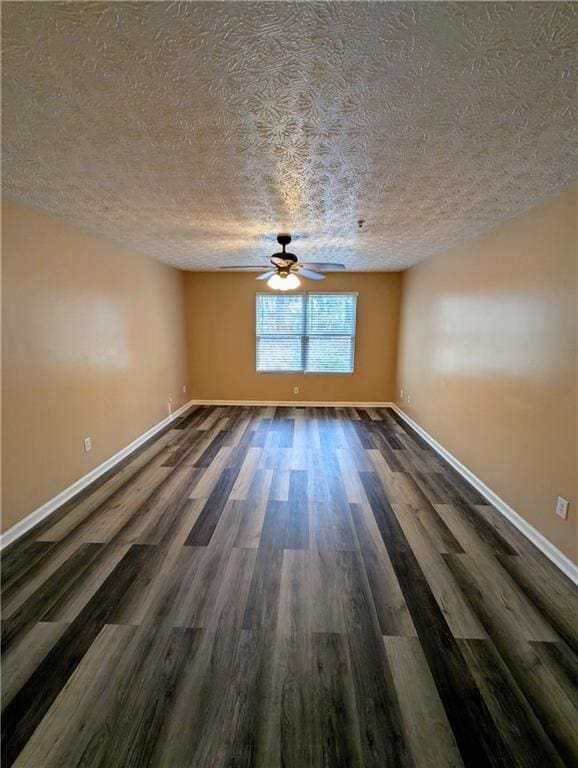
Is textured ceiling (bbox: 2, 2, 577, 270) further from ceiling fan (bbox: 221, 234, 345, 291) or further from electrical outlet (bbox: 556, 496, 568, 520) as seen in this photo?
electrical outlet (bbox: 556, 496, 568, 520)

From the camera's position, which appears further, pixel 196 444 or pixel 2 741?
pixel 196 444

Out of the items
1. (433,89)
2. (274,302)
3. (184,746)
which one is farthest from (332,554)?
(274,302)

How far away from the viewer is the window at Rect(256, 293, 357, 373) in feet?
18.1

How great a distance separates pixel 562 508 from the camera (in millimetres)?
2021

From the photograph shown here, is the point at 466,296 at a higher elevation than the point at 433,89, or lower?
lower

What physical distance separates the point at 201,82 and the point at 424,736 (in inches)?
101

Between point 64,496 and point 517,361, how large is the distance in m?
3.97

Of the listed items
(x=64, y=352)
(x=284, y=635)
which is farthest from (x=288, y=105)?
(x=64, y=352)

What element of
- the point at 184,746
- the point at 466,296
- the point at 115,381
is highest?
the point at 466,296

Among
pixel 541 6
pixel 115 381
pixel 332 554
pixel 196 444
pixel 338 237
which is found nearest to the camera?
pixel 541 6

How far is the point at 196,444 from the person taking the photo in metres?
4.06

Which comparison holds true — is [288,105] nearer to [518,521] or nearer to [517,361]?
[517,361]

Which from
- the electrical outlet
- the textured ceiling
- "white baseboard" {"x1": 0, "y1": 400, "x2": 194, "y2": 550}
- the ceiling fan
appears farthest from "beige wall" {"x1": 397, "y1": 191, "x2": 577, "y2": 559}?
"white baseboard" {"x1": 0, "y1": 400, "x2": 194, "y2": 550}

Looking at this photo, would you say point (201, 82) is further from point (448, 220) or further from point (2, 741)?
point (2, 741)
